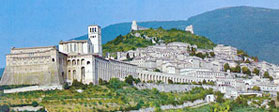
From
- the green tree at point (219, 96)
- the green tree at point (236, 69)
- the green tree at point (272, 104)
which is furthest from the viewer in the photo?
the green tree at point (236, 69)

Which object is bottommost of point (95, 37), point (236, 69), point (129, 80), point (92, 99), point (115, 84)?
point (92, 99)

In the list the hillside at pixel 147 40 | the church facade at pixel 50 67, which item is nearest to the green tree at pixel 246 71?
the hillside at pixel 147 40

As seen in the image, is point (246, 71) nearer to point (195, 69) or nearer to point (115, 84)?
point (195, 69)

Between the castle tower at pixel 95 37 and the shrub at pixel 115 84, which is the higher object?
the castle tower at pixel 95 37

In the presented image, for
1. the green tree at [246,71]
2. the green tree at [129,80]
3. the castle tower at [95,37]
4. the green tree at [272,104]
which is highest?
the castle tower at [95,37]

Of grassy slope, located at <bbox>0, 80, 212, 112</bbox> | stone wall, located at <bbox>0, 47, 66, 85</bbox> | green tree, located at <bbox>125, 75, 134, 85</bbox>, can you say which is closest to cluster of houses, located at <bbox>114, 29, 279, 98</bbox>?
green tree, located at <bbox>125, 75, 134, 85</bbox>

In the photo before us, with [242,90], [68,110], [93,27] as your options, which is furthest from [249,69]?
[68,110]

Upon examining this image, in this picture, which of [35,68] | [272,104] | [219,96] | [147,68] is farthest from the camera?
[147,68]

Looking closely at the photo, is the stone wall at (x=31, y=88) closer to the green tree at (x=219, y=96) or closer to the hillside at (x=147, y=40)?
the green tree at (x=219, y=96)

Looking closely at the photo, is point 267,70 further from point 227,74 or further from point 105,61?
point 105,61

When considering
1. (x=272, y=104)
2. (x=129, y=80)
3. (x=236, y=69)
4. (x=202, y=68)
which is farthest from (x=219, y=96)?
(x=236, y=69)
